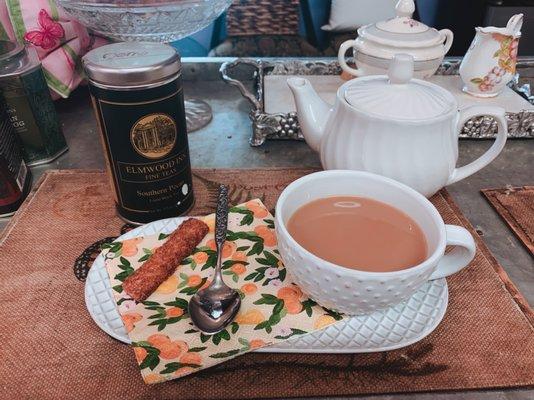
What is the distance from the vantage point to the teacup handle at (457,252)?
1.33 ft

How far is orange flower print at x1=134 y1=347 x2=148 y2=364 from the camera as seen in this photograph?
383 millimetres

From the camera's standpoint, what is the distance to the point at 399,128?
1.64ft

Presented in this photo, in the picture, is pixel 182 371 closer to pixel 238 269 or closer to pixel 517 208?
pixel 238 269

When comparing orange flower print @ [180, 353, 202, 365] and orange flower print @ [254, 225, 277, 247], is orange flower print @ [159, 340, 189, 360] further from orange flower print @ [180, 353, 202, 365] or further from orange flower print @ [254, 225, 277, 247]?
orange flower print @ [254, 225, 277, 247]

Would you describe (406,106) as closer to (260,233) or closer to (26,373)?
(260,233)

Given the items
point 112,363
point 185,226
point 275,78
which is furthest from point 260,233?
point 275,78

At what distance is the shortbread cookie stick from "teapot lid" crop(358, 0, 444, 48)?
19.9 inches

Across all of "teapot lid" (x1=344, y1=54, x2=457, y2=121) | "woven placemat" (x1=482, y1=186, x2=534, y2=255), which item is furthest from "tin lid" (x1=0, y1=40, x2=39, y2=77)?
"woven placemat" (x1=482, y1=186, x2=534, y2=255)

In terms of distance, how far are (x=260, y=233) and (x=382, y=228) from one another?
0.15 m

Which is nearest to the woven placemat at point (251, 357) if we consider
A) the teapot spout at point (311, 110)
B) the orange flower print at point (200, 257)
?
the orange flower print at point (200, 257)

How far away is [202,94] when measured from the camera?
3.12ft

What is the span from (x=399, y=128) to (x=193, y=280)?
11.3 inches

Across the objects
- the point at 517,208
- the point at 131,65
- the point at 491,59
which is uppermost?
the point at 131,65

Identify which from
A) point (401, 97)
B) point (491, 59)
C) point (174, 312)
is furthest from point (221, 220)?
point (491, 59)
